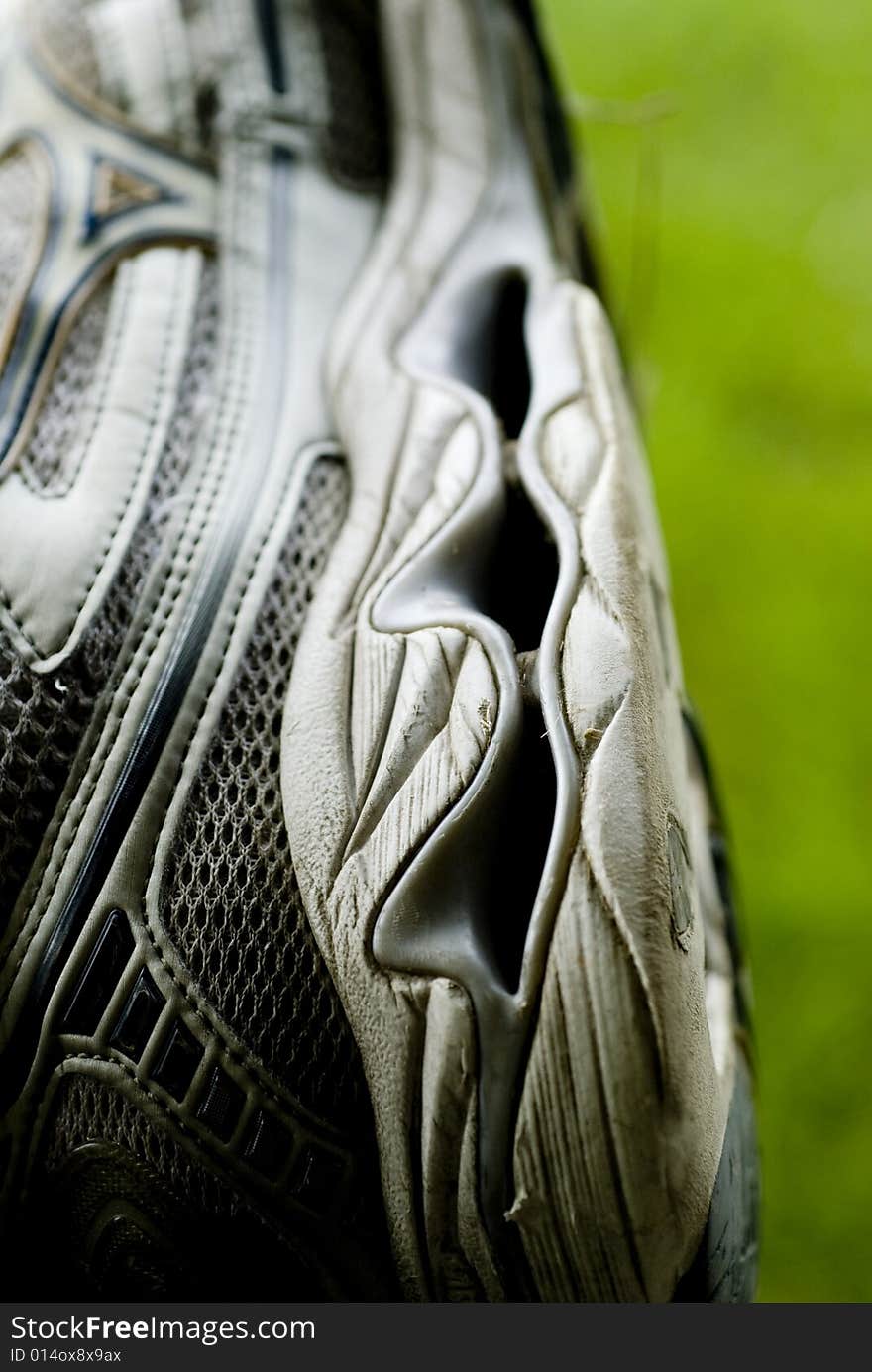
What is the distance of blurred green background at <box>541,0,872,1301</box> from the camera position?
0.64 meters

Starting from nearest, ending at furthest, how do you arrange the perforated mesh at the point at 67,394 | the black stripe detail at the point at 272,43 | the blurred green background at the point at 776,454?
the perforated mesh at the point at 67,394 → the black stripe detail at the point at 272,43 → the blurred green background at the point at 776,454

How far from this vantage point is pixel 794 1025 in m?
0.66

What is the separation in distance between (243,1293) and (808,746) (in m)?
0.51

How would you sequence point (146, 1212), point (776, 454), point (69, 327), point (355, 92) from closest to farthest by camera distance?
point (146, 1212) < point (69, 327) < point (355, 92) < point (776, 454)

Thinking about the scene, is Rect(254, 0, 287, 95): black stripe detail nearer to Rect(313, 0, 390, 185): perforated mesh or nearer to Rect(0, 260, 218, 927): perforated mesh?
Rect(313, 0, 390, 185): perforated mesh

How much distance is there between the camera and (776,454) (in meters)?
0.81

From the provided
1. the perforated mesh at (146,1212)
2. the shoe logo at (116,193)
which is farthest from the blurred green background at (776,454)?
the perforated mesh at (146,1212)

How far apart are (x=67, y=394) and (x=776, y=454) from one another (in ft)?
1.72

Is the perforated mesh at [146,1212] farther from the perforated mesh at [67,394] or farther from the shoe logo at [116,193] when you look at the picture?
the shoe logo at [116,193]

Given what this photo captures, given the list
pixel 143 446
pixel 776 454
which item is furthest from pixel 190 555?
pixel 776 454

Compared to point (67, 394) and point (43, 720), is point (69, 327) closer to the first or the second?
point (67, 394)

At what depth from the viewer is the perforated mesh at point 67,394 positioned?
0.39 m

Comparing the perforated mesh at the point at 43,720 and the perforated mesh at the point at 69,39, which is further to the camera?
the perforated mesh at the point at 69,39
